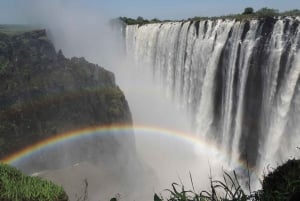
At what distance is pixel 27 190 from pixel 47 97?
21.4 m

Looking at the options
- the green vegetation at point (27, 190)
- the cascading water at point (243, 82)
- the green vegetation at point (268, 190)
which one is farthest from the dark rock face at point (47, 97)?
the green vegetation at point (268, 190)

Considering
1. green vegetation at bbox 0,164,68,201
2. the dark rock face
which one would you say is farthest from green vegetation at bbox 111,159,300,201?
the dark rock face

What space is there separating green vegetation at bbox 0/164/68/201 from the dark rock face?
18190 mm

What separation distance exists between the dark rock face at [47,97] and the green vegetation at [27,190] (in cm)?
1819

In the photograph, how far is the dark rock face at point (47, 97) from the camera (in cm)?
2419

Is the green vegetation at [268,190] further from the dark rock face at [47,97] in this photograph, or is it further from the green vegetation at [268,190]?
the dark rock face at [47,97]

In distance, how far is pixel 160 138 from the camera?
33.9m

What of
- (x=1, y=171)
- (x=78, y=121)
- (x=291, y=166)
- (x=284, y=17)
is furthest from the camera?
(x=78, y=121)

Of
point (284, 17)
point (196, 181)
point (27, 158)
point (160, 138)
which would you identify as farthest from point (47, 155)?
point (284, 17)

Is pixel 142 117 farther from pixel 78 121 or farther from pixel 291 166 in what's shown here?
pixel 291 166

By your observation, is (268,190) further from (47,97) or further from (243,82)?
(47,97)

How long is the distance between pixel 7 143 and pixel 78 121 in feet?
15.7

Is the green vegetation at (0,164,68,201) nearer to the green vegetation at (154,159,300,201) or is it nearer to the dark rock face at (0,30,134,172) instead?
the green vegetation at (154,159,300,201)

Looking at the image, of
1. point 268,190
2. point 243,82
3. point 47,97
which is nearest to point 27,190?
point 268,190
